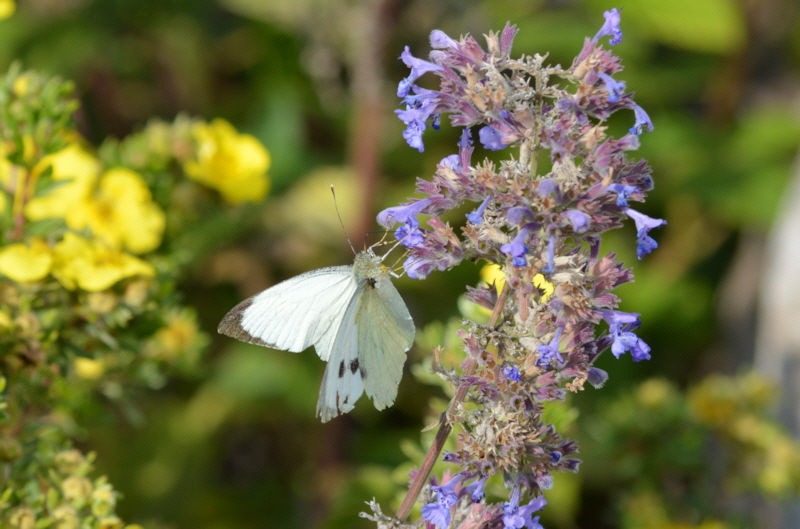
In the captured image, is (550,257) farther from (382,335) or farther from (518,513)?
(382,335)

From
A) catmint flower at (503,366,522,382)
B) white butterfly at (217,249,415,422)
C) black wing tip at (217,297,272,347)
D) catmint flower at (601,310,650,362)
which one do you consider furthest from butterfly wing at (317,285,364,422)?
catmint flower at (601,310,650,362)

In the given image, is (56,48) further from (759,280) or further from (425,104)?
(759,280)

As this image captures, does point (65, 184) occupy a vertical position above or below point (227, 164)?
below

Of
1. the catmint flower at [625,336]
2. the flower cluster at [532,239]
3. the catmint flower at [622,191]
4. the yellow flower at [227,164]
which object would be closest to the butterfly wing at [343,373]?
the flower cluster at [532,239]

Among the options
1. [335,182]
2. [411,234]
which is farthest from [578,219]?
[335,182]

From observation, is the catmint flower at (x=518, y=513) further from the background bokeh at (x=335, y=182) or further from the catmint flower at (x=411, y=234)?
the background bokeh at (x=335, y=182)
